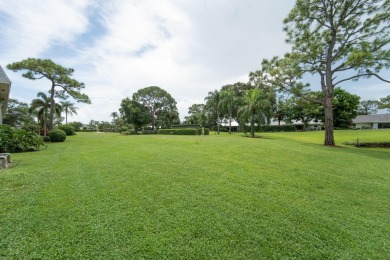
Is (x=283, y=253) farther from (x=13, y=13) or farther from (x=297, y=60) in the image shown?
(x=297, y=60)

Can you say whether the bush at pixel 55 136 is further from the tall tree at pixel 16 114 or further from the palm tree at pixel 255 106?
the tall tree at pixel 16 114

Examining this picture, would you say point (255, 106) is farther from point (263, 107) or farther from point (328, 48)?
point (328, 48)

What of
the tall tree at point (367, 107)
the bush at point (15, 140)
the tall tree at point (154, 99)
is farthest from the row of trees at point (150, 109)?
the tall tree at point (367, 107)

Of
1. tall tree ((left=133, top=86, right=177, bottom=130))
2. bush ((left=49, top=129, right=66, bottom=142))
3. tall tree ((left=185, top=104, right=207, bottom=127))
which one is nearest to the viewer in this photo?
bush ((left=49, top=129, right=66, bottom=142))

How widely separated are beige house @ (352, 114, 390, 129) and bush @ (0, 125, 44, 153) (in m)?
59.0

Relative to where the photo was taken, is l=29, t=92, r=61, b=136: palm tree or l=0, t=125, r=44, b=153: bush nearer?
l=0, t=125, r=44, b=153: bush

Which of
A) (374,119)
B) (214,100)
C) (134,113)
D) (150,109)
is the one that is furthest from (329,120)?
(374,119)

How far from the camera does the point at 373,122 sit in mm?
44156

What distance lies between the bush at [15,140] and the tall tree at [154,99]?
30135 millimetres

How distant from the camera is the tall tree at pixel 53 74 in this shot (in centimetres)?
1593

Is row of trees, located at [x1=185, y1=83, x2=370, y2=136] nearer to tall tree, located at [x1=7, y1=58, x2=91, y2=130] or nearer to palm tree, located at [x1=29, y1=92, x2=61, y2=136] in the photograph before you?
tall tree, located at [x1=7, y1=58, x2=91, y2=130]

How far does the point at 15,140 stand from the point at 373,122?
6093 centimetres

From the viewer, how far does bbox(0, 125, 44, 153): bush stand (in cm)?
916

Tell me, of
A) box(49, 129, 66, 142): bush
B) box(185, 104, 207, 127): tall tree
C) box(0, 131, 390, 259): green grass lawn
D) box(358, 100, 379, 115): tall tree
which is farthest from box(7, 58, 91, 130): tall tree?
box(358, 100, 379, 115): tall tree
